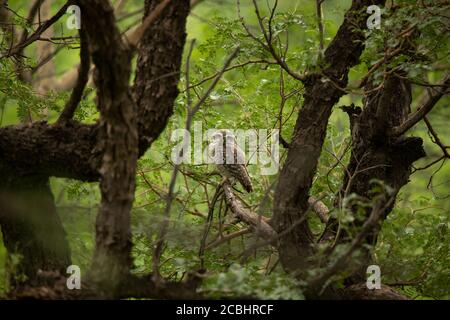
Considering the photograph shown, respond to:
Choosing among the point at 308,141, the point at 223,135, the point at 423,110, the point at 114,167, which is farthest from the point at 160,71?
the point at 223,135

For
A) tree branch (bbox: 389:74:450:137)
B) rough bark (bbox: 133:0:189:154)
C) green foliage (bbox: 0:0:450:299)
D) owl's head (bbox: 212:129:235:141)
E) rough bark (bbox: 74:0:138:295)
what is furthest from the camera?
owl's head (bbox: 212:129:235:141)

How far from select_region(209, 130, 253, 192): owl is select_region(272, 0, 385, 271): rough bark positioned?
1.30 meters

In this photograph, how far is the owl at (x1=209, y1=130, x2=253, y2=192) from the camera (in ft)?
17.4

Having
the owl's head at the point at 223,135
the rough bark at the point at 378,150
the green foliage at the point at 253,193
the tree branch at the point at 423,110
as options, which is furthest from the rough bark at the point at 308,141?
the owl's head at the point at 223,135

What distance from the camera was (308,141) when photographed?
4023 millimetres

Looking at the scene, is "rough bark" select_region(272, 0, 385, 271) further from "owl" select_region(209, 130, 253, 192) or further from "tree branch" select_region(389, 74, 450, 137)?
"owl" select_region(209, 130, 253, 192)

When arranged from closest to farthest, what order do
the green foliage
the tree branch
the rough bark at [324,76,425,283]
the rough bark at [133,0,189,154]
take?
the rough bark at [133,0,189,154] < the green foliage < the tree branch < the rough bark at [324,76,425,283]

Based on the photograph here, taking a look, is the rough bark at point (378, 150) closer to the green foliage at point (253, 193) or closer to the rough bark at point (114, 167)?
the green foliage at point (253, 193)

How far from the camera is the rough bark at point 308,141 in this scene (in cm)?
389

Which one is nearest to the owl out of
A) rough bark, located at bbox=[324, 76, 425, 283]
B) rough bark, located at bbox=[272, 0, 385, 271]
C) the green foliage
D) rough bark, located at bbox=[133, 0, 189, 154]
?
the green foliage

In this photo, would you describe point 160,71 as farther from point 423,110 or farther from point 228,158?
point 228,158
